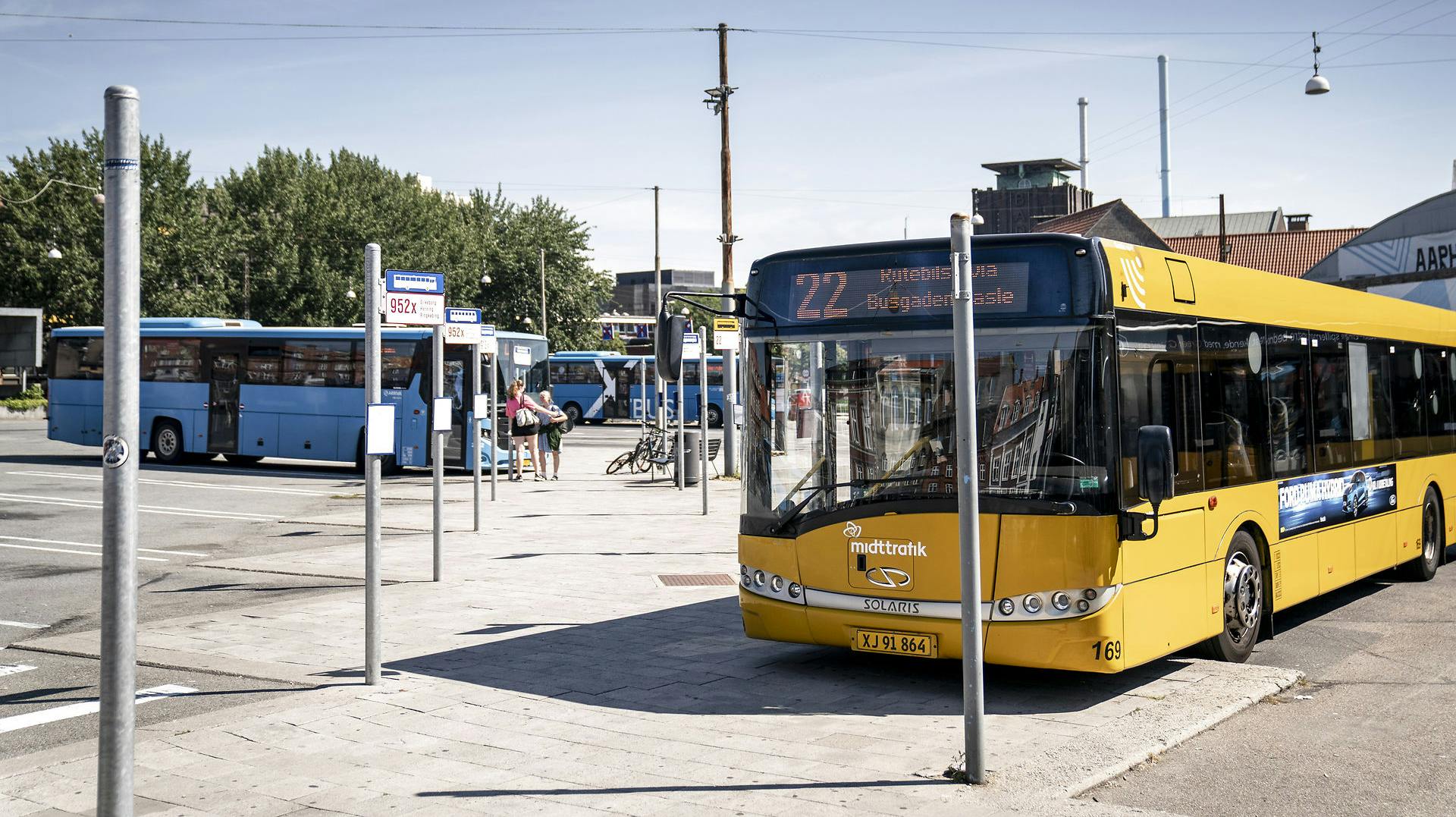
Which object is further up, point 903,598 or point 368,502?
point 368,502

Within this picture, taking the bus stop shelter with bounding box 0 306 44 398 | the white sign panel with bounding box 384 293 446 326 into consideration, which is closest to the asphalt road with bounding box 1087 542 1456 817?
the white sign panel with bounding box 384 293 446 326

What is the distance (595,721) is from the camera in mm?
7215

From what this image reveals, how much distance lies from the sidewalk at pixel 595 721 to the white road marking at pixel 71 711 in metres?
0.59

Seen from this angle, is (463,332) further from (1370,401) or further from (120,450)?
(120,450)

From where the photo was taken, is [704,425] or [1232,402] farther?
[704,425]

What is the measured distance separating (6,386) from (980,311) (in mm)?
69800

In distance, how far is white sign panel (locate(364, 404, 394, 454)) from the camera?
25.7ft

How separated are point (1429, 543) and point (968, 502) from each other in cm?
932

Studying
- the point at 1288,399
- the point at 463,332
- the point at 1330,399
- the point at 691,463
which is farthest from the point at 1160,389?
the point at 691,463

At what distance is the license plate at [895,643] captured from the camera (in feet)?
25.1

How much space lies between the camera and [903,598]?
7754mm

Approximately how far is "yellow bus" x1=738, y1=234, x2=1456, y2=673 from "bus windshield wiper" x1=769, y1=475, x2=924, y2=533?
0.02 metres

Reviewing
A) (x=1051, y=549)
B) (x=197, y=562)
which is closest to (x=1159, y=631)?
(x=1051, y=549)

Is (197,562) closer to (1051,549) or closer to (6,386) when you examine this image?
(1051,549)
